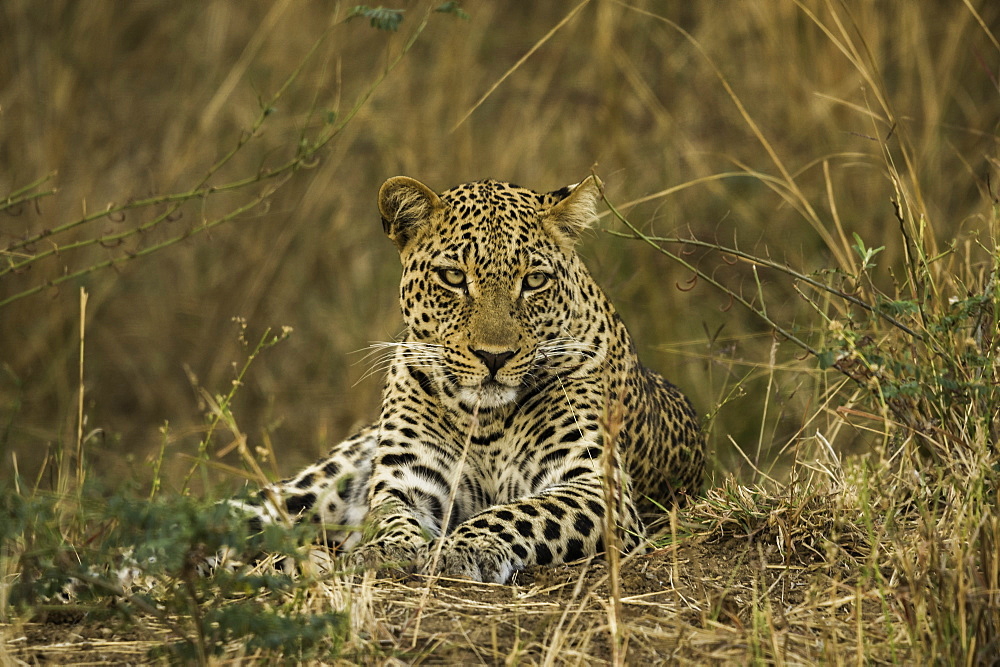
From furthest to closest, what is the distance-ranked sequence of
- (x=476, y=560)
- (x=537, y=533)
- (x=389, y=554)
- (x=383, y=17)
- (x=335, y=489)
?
(x=335, y=489), (x=383, y=17), (x=537, y=533), (x=389, y=554), (x=476, y=560)

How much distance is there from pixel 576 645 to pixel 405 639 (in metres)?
0.52

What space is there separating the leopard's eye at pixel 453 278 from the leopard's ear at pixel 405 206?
0.34m

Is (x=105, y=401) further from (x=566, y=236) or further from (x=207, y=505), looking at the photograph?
(x=207, y=505)

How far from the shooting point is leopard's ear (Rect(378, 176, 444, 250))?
18.8ft

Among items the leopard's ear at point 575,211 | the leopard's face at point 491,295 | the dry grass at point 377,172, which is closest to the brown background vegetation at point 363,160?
the dry grass at point 377,172

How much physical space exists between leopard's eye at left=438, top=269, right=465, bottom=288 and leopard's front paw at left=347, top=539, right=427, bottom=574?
126cm

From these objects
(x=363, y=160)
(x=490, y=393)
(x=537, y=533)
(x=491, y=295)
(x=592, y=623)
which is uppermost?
(x=363, y=160)

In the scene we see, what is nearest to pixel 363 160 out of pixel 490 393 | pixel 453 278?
pixel 453 278

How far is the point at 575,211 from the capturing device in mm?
5785

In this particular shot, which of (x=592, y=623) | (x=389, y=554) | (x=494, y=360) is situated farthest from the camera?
(x=494, y=360)

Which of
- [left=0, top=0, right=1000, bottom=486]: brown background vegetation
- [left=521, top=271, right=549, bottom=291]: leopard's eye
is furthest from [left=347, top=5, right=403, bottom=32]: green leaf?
[left=0, top=0, right=1000, bottom=486]: brown background vegetation

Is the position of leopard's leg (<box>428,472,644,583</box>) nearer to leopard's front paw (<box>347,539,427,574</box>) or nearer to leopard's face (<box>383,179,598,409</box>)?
leopard's front paw (<box>347,539,427,574</box>)

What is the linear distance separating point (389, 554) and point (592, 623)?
1.08 meters

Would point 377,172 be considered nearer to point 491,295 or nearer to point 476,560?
point 491,295
